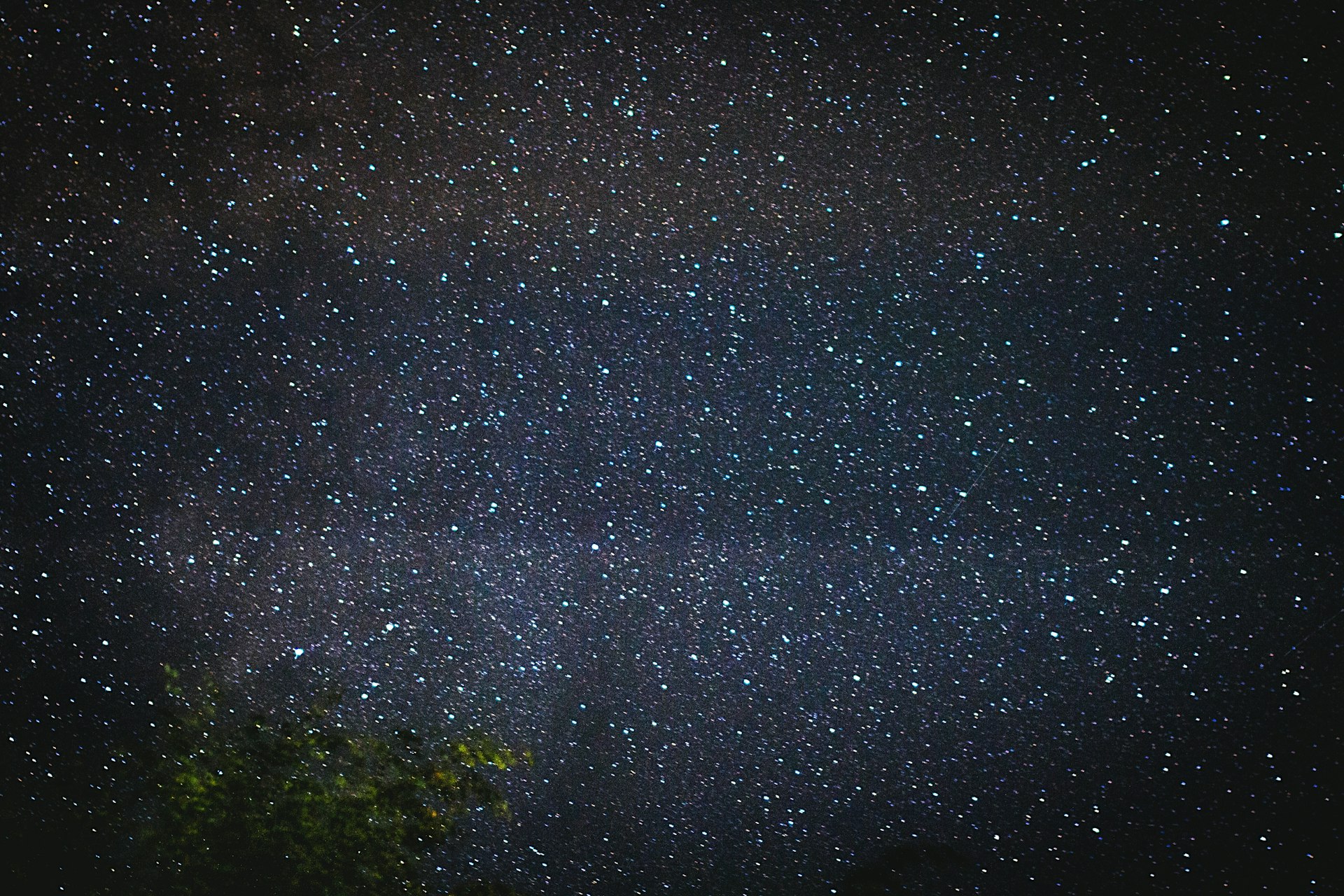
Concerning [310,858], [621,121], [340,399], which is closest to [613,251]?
[621,121]

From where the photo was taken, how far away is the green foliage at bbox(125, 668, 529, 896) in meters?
0.60

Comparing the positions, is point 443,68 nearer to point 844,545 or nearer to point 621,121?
point 621,121

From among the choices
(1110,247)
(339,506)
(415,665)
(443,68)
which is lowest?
(415,665)

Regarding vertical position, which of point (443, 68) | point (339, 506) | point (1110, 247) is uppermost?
point (443, 68)

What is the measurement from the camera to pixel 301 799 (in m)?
0.62

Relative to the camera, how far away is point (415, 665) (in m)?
0.59

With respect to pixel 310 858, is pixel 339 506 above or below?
above

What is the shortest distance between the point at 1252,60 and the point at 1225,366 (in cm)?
20

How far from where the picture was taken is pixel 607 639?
1.88 ft

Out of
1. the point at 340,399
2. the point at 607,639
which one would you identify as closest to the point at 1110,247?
the point at 607,639

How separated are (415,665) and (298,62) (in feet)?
1.53

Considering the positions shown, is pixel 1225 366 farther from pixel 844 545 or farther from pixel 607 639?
pixel 607 639

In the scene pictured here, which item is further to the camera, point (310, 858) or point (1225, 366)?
point (310, 858)

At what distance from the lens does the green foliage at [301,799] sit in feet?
1.98
